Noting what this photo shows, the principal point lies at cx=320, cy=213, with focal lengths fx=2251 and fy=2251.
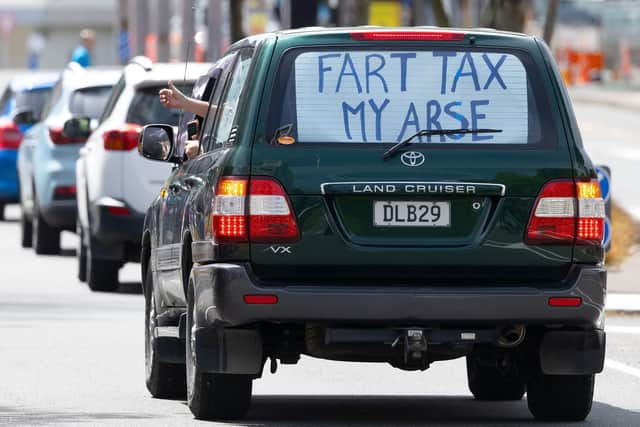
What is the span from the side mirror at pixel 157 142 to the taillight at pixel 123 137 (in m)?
5.84

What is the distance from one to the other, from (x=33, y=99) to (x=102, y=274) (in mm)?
8499

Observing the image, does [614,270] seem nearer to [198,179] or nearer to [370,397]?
[370,397]

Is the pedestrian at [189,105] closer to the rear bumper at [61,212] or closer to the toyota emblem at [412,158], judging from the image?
the toyota emblem at [412,158]

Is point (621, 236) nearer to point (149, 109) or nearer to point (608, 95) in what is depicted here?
point (149, 109)

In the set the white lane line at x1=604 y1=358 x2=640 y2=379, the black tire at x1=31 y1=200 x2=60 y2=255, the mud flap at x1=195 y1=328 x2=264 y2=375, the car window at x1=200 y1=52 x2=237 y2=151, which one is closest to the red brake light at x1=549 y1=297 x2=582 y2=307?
the mud flap at x1=195 y1=328 x2=264 y2=375

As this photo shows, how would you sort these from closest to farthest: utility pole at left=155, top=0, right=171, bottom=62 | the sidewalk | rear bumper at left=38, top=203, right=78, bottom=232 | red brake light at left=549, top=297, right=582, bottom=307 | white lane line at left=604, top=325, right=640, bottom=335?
red brake light at left=549, top=297, right=582, bottom=307 < white lane line at left=604, top=325, right=640, bottom=335 < rear bumper at left=38, top=203, right=78, bottom=232 < utility pole at left=155, top=0, right=171, bottom=62 < the sidewalk

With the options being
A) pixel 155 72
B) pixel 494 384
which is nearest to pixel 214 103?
pixel 494 384

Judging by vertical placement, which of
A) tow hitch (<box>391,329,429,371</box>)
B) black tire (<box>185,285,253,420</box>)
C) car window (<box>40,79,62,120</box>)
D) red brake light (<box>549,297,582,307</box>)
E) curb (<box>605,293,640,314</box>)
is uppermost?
red brake light (<box>549,297,582,307</box>)

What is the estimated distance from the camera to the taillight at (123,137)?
16.6 meters

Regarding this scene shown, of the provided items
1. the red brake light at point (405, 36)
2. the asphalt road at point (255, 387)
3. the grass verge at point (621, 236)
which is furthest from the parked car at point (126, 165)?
the red brake light at point (405, 36)

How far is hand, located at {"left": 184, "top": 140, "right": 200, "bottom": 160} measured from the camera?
1055cm

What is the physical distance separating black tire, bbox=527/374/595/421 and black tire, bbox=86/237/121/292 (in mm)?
8142

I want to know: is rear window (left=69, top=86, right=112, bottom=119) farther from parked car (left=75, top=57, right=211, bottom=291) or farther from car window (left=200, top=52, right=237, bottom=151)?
car window (left=200, top=52, right=237, bottom=151)

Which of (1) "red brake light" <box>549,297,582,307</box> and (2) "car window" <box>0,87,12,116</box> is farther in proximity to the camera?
(2) "car window" <box>0,87,12,116</box>
